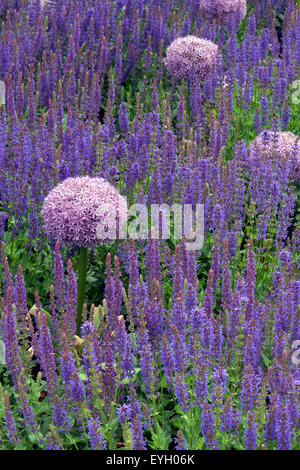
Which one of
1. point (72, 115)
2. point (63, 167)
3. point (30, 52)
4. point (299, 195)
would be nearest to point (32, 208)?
point (63, 167)

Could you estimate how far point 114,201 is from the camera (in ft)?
13.6

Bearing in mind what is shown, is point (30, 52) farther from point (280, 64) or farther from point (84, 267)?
point (84, 267)

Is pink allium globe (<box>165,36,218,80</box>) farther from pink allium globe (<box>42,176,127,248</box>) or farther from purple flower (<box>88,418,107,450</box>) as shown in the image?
purple flower (<box>88,418,107,450</box>)

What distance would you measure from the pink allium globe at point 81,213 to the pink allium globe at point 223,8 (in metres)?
4.44

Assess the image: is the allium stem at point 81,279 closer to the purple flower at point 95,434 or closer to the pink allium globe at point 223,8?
the purple flower at point 95,434

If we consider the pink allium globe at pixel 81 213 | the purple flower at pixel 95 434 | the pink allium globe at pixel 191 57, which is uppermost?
the pink allium globe at pixel 191 57

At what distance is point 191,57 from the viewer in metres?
6.66

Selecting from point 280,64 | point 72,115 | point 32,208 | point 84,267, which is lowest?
point 84,267

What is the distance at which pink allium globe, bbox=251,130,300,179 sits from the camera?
5.11 metres

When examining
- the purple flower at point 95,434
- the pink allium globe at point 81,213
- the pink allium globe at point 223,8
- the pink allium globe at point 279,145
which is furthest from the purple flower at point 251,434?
the pink allium globe at point 223,8

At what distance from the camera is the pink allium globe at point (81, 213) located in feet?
13.2

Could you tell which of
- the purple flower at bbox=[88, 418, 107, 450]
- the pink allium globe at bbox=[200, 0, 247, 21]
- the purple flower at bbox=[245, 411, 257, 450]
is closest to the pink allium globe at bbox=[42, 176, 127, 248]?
the purple flower at bbox=[88, 418, 107, 450]

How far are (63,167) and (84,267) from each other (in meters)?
0.94

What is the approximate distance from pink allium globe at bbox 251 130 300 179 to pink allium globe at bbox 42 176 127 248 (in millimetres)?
1418
